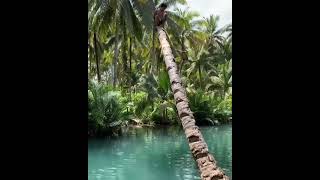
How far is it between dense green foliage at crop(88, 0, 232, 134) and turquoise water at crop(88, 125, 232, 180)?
1257mm

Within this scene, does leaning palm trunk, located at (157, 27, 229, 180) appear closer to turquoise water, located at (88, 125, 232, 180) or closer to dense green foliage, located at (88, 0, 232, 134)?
turquoise water, located at (88, 125, 232, 180)

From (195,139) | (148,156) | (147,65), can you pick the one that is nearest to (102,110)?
(148,156)

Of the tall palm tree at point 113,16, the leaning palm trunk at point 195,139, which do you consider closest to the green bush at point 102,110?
the tall palm tree at point 113,16

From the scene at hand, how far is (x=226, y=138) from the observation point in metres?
18.5

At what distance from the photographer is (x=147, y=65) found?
86.2ft

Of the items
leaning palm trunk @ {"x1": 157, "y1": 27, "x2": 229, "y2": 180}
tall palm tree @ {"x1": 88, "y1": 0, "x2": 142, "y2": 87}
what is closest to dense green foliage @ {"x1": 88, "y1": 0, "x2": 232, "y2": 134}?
tall palm tree @ {"x1": 88, "y1": 0, "x2": 142, "y2": 87}

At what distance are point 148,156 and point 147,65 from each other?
1300 centimetres

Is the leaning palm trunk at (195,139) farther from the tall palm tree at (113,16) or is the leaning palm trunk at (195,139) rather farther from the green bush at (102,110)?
the green bush at (102,110)

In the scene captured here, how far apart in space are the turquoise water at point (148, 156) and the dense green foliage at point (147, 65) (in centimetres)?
126

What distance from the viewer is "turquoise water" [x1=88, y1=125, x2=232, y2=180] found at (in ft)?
35.8

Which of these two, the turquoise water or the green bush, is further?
the green bush
